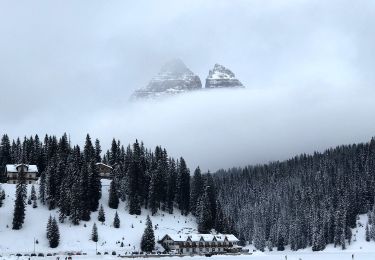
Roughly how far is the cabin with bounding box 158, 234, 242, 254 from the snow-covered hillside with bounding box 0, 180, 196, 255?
206 inches

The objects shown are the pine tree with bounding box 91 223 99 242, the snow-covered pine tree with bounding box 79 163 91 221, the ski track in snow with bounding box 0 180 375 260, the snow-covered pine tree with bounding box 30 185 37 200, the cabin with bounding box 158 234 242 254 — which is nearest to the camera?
the ski track in snow with bounding box 0 180 375 260

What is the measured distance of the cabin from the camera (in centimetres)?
18262

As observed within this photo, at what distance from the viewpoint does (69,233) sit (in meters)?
173

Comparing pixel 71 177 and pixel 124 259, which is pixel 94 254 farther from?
pixel 71 177

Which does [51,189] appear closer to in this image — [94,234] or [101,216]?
[101,216]

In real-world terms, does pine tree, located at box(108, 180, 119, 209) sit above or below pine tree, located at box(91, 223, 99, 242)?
above

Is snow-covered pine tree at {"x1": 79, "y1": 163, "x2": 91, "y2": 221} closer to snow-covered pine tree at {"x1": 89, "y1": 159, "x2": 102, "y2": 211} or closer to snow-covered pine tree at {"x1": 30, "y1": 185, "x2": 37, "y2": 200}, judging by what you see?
snow-covered pine tree at {"x1": 89, "y1": 159, "x2": 102, "y2": 211}

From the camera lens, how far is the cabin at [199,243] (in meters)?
183

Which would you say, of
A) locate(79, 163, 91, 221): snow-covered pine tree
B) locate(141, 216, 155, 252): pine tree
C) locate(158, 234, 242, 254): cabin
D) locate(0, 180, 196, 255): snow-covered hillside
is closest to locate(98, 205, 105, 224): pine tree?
locate(0, 180, 196, 255): snow-covered hillside

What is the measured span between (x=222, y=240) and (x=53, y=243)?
5517 cm

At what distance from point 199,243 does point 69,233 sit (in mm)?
40361

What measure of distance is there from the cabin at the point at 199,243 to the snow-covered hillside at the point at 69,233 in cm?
523

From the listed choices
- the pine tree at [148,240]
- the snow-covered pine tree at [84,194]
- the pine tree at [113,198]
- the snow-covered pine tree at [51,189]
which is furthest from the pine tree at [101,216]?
the pine tree at [148,240]

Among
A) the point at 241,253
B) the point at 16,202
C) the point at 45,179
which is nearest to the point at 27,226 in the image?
the point at 16,202
